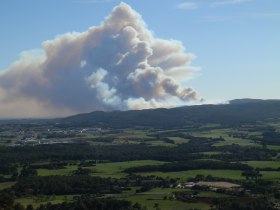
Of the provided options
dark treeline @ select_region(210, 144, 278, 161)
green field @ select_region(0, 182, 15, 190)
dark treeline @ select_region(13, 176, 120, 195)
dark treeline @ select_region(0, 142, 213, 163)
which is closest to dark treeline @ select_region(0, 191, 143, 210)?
dark treeline @ select_region(13, 176, 120, 195)

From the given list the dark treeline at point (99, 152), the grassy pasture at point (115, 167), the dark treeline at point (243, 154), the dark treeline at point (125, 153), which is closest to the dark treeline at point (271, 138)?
the dark treeline at point (125, 153)

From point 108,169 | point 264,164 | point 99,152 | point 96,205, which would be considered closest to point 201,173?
point 264,164

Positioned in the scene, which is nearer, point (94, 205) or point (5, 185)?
point (94, 205)

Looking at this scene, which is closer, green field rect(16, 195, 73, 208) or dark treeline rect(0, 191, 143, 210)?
dark treeline rect(0, 191, 143, 210)

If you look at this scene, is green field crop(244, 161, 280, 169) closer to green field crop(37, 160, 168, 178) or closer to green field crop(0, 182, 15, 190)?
green field crop(37, 160, 168, 178)

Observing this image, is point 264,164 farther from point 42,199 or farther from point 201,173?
point 42,199

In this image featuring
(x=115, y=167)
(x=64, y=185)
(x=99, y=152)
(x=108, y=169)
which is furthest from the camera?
(x=99, y=152)

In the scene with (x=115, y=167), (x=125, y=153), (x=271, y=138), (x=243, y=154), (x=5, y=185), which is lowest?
(x=5, y=185)

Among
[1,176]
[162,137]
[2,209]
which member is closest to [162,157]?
[1,176]

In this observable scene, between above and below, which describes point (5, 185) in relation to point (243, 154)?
below

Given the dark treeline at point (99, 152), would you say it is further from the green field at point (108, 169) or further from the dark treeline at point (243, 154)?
the green field at point (108, 169)

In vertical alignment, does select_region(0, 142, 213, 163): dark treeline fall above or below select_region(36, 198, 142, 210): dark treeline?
above

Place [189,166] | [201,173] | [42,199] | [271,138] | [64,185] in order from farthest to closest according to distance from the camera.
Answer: [271,138] → [189,166] → [201,173] → [64,185] → [42,199]

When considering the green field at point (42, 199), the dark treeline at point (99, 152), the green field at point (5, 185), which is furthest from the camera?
the dark treeline at point (99, 152)
